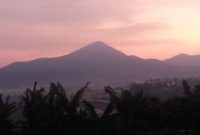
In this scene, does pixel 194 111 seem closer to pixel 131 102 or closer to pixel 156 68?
pixel 131 102

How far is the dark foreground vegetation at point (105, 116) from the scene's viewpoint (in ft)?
73.9

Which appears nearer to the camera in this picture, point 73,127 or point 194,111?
point 73,127

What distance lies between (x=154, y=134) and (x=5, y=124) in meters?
7.12

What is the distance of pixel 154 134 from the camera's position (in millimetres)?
23156

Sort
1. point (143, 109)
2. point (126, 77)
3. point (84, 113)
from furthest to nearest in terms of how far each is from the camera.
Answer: point (126, 77) < point (143, 109) < point (84, 113)

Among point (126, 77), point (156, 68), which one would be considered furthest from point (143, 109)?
point (156, 68)

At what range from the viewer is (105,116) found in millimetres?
23891

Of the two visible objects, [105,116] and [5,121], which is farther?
[5,121]

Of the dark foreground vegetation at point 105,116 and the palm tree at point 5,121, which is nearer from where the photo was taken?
the dark foreground vegetation at point 105,116

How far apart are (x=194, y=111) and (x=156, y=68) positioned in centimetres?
17341

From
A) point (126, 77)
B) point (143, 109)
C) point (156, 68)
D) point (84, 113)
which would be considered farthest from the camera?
point (156, 68)

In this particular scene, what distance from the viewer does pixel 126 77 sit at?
181 meters

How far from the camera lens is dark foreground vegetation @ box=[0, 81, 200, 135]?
22.5 m

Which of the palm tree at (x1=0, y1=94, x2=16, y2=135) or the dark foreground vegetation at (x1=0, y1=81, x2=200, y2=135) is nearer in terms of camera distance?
the dark foreground vegetation at (x1=0, y1=81, x2=200, y2=135)
